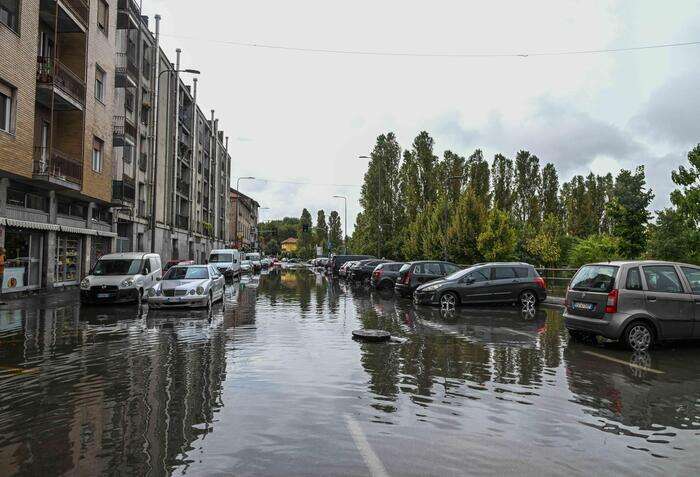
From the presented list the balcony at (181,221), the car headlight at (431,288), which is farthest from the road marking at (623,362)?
the balcony at (181,221)

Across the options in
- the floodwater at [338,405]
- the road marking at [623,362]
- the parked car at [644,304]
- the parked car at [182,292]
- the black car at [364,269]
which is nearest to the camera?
the floodwater at [338,405]

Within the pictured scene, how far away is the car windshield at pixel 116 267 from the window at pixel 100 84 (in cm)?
1152

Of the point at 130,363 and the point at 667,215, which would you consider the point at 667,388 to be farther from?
the point at 667,215

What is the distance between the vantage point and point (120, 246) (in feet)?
110

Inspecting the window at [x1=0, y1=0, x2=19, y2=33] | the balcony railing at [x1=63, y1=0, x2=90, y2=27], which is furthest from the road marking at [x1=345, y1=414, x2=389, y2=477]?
the balcony railing at [x1=63, y1=0, x2=90, y2=27]

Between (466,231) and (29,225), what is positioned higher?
(466,231)

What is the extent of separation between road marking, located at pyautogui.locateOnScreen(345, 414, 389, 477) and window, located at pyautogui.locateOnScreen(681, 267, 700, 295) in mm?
7714

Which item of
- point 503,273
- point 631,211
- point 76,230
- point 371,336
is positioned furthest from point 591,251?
point 76,230

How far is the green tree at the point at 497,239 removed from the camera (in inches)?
1324

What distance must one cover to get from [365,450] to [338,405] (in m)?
1.39

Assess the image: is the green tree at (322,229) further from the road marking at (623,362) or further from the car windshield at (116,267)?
the road marking at (623,362)

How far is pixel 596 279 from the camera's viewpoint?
1012cm

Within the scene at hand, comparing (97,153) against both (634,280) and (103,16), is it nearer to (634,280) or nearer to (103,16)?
(103,16)

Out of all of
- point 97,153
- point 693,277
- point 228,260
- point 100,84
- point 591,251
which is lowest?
point 693,277
